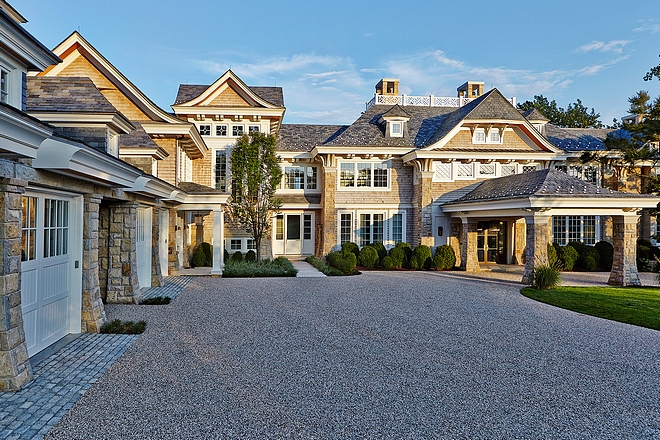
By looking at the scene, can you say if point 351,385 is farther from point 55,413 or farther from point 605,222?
point 605,222

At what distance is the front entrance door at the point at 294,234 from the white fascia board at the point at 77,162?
14.1m

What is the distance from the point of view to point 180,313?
9.25 meters

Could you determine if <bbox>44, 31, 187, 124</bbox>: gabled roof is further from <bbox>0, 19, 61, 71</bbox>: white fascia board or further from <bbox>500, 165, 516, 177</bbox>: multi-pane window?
<bbox>500, 165, 516, 177</bbox>: multi-pane window

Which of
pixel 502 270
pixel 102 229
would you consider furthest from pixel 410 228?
pixel 102 229

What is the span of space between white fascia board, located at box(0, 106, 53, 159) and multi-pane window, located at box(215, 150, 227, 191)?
49.1 ft

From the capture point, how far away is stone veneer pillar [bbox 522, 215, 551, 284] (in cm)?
1386

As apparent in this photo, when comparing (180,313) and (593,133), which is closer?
(180,313)

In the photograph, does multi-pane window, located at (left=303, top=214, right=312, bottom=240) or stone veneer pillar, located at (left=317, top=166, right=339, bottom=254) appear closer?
stone veneer pillar, located at (left=317, top=166, right=339, bottom=254)

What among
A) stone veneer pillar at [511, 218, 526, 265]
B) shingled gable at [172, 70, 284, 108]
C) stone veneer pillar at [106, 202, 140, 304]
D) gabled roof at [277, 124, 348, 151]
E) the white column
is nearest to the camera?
stone veneer pillar at [106, 202, 140, 304]

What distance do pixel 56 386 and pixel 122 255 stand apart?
17.2 feet

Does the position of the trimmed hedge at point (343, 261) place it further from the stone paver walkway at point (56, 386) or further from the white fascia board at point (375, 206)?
the stone paver walkway at point (56, 386)

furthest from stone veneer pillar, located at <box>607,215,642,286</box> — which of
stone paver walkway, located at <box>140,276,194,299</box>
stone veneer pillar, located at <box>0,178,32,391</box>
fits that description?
stone veneer pillar, located at <box>0,178,32,391</box>

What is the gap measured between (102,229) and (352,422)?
26.2ft

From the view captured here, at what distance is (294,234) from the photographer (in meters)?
21.6
